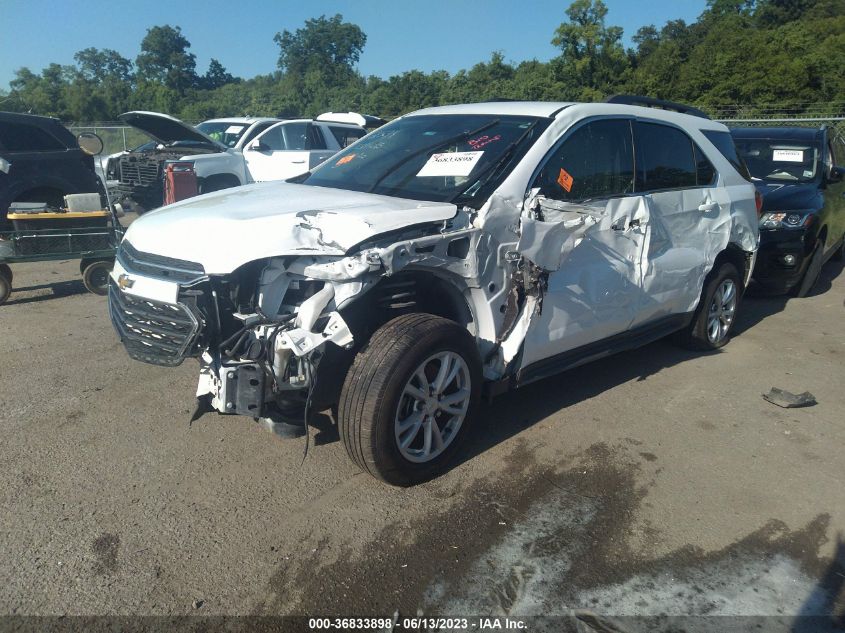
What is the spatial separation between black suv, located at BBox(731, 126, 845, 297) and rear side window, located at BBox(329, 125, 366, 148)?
8.18 m

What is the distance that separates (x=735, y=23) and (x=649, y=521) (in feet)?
199

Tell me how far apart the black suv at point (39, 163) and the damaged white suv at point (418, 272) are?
4.77m

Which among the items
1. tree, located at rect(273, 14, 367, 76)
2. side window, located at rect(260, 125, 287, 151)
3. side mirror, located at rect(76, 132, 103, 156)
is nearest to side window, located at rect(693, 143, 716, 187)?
side mirror, located at rect(76, 132, 103, 156)

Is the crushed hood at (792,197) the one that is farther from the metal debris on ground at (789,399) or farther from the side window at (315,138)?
the side window at (315,138)

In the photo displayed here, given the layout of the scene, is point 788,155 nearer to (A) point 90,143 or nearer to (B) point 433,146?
(B) point 433,146

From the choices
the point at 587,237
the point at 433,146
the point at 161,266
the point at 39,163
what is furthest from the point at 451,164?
the point at 39,163

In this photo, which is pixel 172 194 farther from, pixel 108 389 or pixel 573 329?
pixel 573 329

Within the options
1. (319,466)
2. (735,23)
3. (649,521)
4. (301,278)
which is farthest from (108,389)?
(735,23)

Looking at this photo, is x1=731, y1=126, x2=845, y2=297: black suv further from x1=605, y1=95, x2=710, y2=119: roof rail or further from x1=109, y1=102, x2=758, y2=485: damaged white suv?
x1=109, y1=102, x2=758, y2=485: damaged white suv

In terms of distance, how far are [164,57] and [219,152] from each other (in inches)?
3878

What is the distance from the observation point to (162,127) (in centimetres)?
921

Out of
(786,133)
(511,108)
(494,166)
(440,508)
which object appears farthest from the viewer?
(786,133)

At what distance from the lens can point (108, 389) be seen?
4.57 metres

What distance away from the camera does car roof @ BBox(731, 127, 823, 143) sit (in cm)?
830
